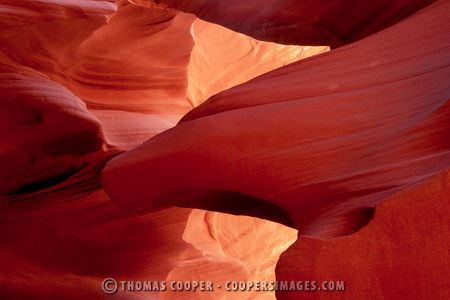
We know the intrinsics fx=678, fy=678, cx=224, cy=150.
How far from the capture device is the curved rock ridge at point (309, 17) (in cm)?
238

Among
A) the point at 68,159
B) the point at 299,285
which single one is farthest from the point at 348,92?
the point at 68,159

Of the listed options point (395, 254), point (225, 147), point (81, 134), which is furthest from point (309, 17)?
point (395, 254)

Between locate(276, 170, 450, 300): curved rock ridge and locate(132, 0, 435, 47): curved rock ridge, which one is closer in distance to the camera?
locate(276, 170, 450, 300): curved rock ridge

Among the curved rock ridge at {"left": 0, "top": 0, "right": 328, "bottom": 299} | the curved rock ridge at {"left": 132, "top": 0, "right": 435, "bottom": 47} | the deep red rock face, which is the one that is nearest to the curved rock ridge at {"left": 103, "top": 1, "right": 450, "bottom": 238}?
the deep red rock face

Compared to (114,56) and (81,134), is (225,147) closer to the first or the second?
(81,134)

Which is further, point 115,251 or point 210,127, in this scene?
point 115,251

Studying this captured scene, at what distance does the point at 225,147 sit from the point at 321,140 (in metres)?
0.28

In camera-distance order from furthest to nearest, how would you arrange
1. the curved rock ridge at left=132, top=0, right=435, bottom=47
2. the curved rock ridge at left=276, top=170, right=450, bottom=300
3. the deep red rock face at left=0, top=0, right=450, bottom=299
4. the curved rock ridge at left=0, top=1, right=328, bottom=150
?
1. the curved rock ridge at left=0, top=1, right=328, bottom=150
2. the curved rock ridge at left=132, top=0, right=435, bottom=47
3. the deep red rock face at left=0, top=0, right=450, bottom=299
4. the curved rock ridge at left=276, top=170, right=450, bottom=300

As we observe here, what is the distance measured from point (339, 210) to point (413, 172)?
191 millimetres

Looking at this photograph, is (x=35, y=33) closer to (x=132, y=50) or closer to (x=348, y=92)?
(x=132, y=50)

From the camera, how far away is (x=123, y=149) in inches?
115

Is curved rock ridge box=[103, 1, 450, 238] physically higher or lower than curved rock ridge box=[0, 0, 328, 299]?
lower

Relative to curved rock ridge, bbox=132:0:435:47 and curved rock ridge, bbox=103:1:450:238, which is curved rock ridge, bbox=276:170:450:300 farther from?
curved rock ridge, bbox=132:0:435:47

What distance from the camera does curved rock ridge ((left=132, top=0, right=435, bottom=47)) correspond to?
2375 millimetres
